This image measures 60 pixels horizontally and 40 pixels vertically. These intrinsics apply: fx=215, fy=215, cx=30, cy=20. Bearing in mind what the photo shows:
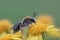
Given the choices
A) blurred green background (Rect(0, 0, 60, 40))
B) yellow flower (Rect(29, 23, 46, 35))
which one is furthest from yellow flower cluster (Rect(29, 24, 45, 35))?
blurred green background (Rect(0, 0, 60, 40))

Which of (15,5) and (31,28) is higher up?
(15,5)

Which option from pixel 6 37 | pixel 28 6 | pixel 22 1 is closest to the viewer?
pixel 6 37

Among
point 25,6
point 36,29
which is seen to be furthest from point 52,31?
point 25,6

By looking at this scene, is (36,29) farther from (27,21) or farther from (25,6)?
(25,6)

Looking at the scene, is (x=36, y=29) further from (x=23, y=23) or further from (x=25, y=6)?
(x=25, y=6)

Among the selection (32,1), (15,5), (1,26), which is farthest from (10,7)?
(1,26)

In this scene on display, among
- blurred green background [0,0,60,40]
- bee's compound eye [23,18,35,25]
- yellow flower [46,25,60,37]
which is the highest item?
blurred green background [0,0,60,40]

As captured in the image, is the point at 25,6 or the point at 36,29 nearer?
the point at 36,29

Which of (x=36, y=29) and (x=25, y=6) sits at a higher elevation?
(x=25, y=6)

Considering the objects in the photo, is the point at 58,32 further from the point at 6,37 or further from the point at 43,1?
the point at 43,1

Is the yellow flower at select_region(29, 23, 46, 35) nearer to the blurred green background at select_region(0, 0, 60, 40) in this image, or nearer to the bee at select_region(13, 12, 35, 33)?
the bee at select_region(13, 12, 35, 33)

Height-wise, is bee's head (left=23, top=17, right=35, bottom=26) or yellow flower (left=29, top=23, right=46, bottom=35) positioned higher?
bee's head (left=23, top=17, right=35, bottom=26)
